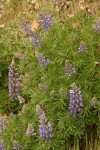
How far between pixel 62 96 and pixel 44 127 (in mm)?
287

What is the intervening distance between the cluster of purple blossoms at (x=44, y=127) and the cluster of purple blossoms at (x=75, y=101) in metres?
0.22

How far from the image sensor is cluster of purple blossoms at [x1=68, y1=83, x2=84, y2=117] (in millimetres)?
3182

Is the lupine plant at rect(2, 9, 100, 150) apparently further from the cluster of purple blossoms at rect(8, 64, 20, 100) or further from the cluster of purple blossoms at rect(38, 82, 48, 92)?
the cluster of purple blossoms at rect(8, 64, 20, 100)

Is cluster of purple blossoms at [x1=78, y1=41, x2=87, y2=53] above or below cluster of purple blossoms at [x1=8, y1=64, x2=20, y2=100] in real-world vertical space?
above

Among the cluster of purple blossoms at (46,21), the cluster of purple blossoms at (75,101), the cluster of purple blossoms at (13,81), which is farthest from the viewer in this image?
the cluster of purple blossoms at (13,81)

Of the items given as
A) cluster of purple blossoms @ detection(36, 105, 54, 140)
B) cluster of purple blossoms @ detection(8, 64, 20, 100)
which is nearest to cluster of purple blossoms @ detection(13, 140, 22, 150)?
cluster of purple blossoms @ detection(36, 105, 54, 140)

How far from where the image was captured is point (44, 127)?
128 inches

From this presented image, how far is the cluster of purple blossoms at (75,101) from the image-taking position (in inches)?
125

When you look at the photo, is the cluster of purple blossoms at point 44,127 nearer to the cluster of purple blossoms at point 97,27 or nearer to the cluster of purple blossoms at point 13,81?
the cluster of purple blossoms at point 13,81

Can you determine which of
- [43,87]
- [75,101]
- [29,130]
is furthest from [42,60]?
[29,130]

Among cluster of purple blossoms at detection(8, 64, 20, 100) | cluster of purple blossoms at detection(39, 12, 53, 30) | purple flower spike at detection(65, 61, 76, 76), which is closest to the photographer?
purple flower spike at detection(65, 61, 76, 76)

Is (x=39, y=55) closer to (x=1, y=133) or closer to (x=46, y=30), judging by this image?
(x=46, y=30)

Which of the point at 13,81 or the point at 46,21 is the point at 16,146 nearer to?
the point at 13,81

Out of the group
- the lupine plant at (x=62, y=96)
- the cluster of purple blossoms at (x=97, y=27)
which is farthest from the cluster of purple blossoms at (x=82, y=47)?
the cluster of purple blossoms at (x=97, y=27)
